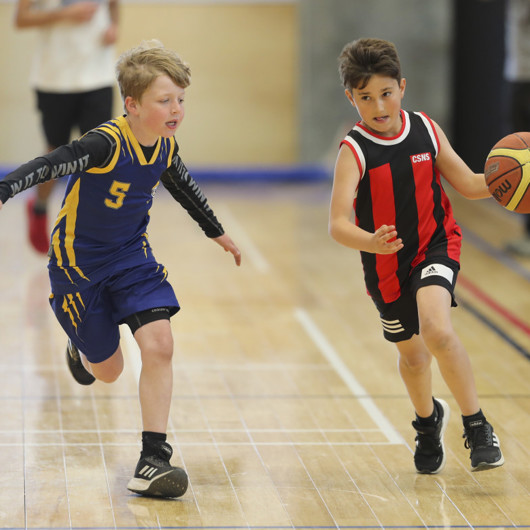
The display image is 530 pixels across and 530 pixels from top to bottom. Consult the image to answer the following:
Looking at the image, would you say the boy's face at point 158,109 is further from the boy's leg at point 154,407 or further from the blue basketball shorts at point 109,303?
the boy's leg at point 154,407

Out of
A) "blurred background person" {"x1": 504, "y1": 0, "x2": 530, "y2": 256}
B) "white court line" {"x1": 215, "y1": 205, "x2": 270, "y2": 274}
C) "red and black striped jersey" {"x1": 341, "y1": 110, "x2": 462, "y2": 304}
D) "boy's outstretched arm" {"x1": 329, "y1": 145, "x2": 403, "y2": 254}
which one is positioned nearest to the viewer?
"boy's outstretched arm" {"x1": 329, "y1": 145, "x2": 403, "y2": 254}

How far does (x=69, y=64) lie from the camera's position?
6652 mm

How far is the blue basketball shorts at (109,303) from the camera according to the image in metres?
3.50

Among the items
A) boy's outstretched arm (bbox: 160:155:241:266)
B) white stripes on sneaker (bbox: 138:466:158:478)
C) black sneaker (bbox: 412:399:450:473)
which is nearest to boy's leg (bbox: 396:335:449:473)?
black sneaker (bbox: 412:399:450:473)

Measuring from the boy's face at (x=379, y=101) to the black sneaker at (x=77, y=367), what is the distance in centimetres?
157

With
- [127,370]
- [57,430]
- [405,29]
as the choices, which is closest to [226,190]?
[405,29]

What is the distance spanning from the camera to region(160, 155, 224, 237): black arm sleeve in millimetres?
3664

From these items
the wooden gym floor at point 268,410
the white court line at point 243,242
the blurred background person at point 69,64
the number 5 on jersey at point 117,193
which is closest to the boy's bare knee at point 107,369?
the wooden gym floor at point 268,410

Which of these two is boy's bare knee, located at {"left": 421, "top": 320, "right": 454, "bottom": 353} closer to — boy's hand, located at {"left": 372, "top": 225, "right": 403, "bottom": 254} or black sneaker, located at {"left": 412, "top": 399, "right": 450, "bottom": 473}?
boy's hand, located at {"left": 372, "top": 225, "right": 403, "bottom": 254}

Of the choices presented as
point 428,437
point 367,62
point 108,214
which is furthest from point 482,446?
point 108,214

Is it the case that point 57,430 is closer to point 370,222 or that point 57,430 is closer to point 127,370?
point 127,370

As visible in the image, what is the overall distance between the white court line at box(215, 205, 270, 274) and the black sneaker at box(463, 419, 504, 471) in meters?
3.78

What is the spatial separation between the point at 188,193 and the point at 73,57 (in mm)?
3212

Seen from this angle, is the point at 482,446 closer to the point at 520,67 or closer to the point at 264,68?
the point at 520,67
